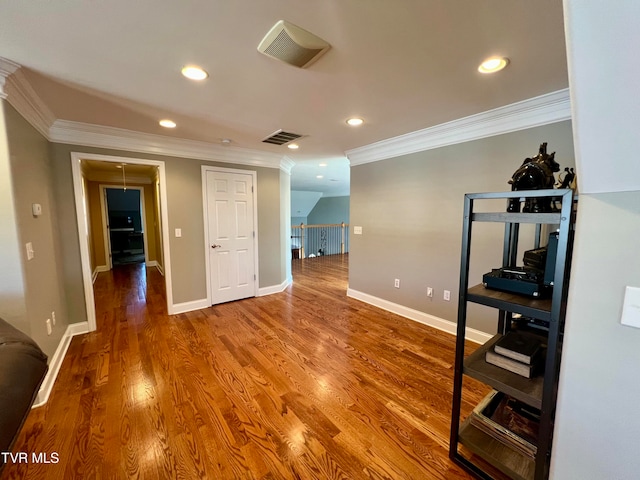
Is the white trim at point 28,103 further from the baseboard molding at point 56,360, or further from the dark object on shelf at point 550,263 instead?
the dark object on shelf at point 550,263

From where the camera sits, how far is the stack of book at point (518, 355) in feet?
4.22

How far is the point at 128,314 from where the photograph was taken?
3619 millimetres

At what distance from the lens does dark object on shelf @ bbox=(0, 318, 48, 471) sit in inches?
34.4

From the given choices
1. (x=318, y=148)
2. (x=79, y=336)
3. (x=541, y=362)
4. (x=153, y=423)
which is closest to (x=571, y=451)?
(x=541, y=362)

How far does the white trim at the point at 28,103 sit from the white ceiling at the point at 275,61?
76mm

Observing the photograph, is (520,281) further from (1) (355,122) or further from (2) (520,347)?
(1) (355,122)

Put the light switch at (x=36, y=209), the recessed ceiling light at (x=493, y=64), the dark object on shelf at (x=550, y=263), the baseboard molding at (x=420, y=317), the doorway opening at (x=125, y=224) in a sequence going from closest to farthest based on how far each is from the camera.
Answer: the dark object on shelf at (x=550, y=263) < the recessed ceiling light at (x=493, y=64) < the light switch at (x=36, y=209) < the baseboard molding at (x=420, y=317) < the doorway opening at (x=125, y=224)

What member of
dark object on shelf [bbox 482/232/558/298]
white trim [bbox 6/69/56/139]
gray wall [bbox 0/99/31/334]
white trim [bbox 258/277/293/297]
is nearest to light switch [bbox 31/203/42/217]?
gray wall [bbox 0/99/31/334]

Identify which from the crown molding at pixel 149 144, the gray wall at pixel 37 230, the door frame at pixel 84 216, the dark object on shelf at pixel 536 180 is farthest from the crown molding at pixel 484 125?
the gray wall at pixel 37 230

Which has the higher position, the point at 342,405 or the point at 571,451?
the point at 571,451

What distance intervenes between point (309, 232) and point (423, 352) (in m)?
7.24

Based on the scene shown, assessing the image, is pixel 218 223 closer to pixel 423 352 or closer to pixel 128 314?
pixel 128 314

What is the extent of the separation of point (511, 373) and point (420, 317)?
204cm

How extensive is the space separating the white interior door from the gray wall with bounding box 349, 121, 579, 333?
1.68 meters
